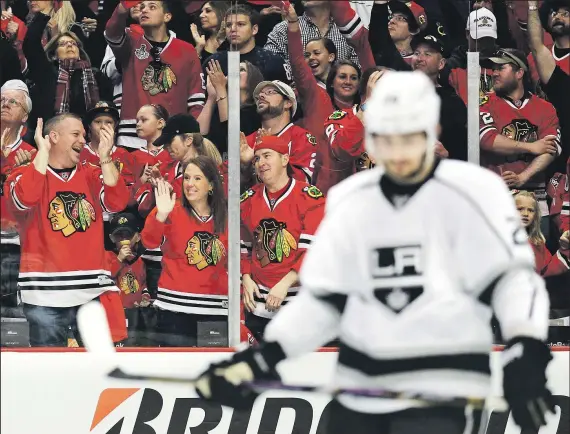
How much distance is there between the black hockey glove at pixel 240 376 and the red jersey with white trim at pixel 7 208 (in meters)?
2.23

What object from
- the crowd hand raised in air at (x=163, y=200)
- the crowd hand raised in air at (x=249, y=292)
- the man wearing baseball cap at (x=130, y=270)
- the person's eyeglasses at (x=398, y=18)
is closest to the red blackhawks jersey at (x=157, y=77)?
the crowd hand raised in air at (x=163, y=200)

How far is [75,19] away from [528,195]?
1857 mm

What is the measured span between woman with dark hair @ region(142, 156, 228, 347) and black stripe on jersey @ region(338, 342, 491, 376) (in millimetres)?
2179

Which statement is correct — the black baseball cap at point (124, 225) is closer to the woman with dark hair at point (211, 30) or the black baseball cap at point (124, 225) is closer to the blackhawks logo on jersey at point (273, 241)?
the blackhawks logo on jersey at point (273, 241)

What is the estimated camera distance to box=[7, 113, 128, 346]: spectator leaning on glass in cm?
479

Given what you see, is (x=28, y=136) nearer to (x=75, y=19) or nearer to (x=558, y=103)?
(x=75, y=19)

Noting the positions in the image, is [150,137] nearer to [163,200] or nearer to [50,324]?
[163,200]

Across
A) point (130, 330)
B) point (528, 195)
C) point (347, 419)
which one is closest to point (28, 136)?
point (130, 330)

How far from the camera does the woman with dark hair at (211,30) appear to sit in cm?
485

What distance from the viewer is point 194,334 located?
482cm

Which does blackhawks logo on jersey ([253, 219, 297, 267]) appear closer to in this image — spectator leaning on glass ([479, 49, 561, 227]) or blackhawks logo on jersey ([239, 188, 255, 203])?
A: blackhawks logo on jersey ([239, 188, 255, 203])

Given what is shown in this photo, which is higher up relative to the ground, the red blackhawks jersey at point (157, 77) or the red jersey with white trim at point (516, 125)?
the red blackhawks jersey at point (157, 77)

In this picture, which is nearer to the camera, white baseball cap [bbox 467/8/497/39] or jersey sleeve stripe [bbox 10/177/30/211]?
jersey sleeve stripe [bbox 10/177/30/211]

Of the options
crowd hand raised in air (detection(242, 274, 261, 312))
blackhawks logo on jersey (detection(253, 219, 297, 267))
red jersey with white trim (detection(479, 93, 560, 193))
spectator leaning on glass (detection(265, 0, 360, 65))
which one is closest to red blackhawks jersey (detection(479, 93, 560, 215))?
red jersey with white trim (detection(479, 93, 560, 193))
